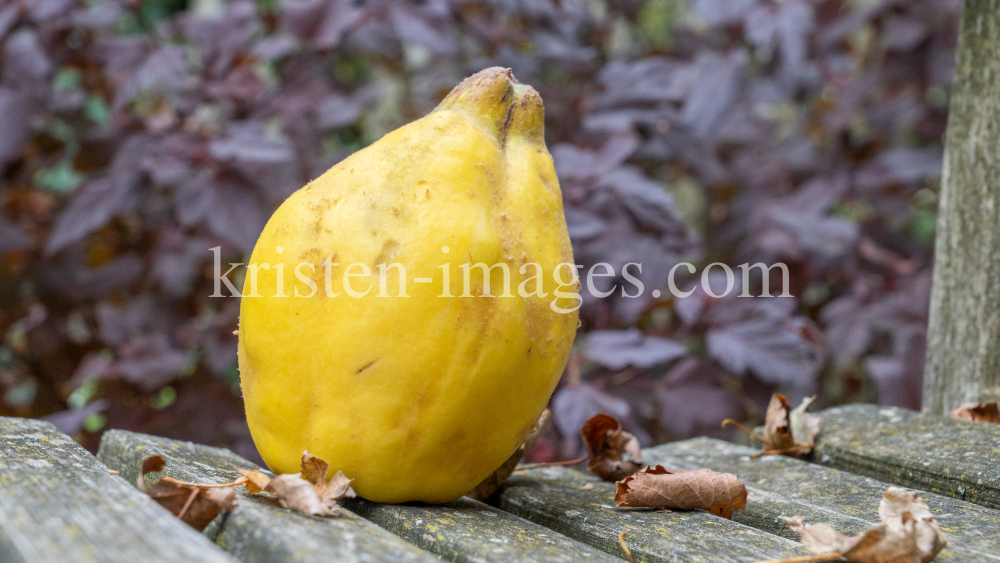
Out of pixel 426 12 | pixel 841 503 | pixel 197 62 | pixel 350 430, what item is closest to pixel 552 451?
pixel 841 503

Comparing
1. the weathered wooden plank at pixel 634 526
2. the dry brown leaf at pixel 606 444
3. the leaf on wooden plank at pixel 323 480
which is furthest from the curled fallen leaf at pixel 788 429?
the leaf on wooden plank at pixel 323 480

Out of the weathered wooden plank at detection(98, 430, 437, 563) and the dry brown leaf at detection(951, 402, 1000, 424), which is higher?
the dry brown leaf at detection(951, 402, 1000, 424)

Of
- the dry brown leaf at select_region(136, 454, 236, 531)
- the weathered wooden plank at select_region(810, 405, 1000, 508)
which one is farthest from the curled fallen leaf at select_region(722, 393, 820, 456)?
the dry brown leaf at select_region(136, 454, 236, 531)

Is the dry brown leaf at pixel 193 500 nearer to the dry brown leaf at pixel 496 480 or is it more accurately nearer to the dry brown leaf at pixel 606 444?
the dry brown leaf at pixel 496 480

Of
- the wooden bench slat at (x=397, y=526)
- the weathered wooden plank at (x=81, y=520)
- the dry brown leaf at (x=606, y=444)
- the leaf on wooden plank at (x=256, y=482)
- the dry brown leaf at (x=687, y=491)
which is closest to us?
the weathered wooden plank at (x=81, y=520)

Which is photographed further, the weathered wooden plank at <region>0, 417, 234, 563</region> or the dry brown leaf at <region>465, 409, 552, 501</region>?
the dry brown leaf at <region>465, 409, 552, 501</region>

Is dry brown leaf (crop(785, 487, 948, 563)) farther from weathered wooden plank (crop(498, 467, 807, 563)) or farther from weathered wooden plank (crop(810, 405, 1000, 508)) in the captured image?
weathered wooden plank (crop(810, 405, 1000, 508))
